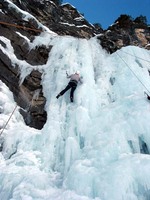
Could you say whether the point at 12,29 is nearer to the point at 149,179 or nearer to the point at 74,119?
the point at 74,119

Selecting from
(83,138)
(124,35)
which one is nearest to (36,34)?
(124,35)

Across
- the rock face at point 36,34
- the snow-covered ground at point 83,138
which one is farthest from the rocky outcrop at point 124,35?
the snow-covered ground at point 83,138

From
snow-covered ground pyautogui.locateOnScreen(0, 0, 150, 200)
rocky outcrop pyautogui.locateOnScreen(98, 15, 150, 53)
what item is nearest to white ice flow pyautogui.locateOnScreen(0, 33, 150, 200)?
snow-covered ground pyautogui.locateOnScreen(0, 0, 150, 200)

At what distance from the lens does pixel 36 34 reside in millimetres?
13031

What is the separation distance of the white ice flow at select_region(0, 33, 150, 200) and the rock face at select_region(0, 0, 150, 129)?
349 millimetres

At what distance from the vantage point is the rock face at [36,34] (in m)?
9.50

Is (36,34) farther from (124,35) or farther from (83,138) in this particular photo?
(83,138)

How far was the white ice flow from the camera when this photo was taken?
17.7 ft

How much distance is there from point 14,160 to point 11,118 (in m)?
1.92

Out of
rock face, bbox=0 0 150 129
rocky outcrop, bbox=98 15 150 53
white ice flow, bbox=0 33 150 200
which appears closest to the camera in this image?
white ice flow, bbox=0 33 150 200

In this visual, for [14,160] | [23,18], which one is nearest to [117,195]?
[14,160]

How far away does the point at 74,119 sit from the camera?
7.70 m

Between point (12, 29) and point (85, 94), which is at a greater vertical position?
point (12, 29)

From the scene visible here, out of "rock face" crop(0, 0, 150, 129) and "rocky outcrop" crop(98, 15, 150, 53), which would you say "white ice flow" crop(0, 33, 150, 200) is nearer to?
"rock face" crop(0, 0, 150, 129)
